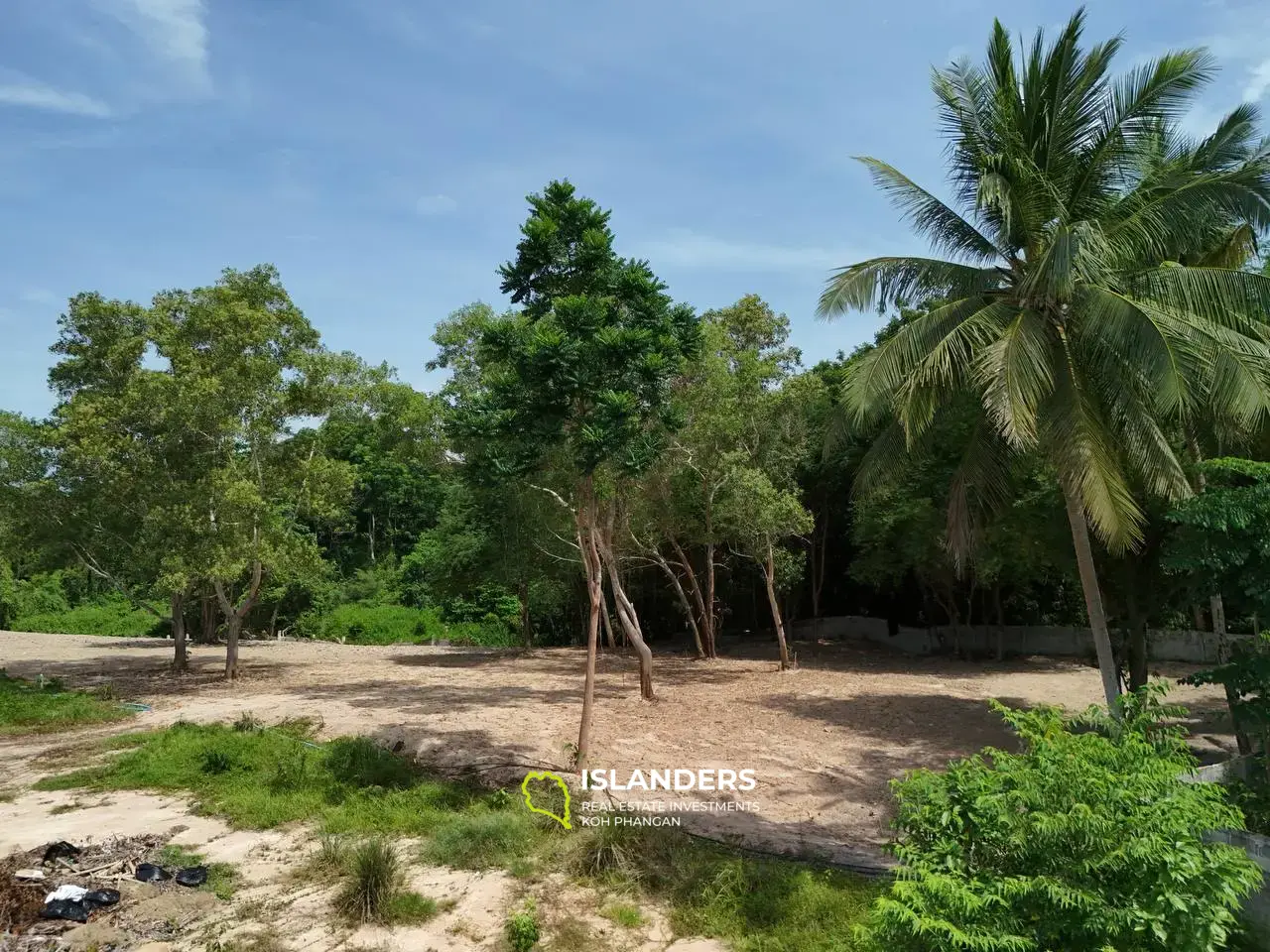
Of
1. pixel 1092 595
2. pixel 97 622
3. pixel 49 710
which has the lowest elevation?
pixel 49 710

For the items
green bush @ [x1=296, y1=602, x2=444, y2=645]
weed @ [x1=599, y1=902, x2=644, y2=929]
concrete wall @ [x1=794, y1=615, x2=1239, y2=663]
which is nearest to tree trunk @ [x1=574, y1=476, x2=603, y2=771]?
weed @ [x1=599, y1=902, x2=644, y2=929]

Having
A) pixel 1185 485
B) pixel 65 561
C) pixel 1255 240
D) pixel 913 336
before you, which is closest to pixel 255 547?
pixel 65 561

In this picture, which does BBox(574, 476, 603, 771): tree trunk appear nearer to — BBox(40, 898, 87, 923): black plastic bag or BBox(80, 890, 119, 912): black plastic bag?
BBox(80, 890, 119, 912): black plastic bag

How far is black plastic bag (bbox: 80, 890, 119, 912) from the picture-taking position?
5.58 m

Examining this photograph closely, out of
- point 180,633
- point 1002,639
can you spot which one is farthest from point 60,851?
point 1002,639

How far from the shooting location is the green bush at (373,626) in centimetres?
2985

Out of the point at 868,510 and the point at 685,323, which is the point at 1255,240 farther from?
the point at 868,510

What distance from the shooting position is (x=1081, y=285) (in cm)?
890

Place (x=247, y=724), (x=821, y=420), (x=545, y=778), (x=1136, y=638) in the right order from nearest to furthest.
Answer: (x=545, y=778) < (x=247, y=724) < (x=1136, y=638) < (x=821, y=420)

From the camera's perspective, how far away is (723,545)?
2486cm

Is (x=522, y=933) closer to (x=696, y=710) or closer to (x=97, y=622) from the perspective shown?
(x=696, y=710)

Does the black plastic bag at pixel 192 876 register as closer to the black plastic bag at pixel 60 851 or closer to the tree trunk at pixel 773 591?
the black plastic bag at pixel 60 851

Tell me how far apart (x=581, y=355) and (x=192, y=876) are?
5.39 metres

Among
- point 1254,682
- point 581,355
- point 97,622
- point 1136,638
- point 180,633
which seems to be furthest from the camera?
point 97,622
